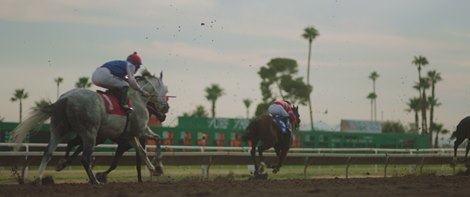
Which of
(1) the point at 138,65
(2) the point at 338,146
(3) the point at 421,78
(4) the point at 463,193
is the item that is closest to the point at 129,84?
(1) the point at 138,65

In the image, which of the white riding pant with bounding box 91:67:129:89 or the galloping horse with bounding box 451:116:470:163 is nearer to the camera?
the white riding pant with bounding box 91:67:129:89

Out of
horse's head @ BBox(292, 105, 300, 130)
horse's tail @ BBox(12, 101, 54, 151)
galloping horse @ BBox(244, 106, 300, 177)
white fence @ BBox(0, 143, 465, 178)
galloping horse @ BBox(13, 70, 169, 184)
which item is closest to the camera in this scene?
galloping horse @ BBox(13, 70, 169, 184)

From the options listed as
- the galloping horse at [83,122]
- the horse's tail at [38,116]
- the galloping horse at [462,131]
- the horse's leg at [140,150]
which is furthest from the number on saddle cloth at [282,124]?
the horse's tail at [38,116]

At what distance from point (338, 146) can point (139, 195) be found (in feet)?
79.7

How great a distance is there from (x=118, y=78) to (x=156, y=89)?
1.21 metres

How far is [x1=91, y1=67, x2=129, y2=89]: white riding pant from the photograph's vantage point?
37.0 ft

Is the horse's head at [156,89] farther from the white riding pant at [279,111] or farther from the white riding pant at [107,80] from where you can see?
the white riding pant at [279,111]

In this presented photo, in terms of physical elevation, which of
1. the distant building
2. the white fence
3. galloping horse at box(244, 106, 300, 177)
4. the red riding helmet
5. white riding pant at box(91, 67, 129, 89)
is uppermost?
the distant building

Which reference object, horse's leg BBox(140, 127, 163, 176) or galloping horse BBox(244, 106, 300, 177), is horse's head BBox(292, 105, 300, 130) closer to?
galloping horse BBox(244, 106, 300, 177)

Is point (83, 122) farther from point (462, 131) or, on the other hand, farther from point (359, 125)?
point (359, 125)

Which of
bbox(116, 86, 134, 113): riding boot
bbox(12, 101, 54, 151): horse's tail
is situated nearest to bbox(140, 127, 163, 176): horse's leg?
bbox(116, 86, 134, 113): riding boot

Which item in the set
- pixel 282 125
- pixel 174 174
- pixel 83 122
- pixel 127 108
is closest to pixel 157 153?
pixel 127 108

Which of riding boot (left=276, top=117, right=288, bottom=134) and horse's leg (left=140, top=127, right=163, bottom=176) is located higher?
riding boot (left=276, top=117, right=288, bottom=134)

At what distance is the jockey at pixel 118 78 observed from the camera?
11.3 meters
